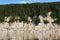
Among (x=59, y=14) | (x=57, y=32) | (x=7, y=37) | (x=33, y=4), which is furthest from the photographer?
(x=33, y=4)

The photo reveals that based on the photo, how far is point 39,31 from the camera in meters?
7.56

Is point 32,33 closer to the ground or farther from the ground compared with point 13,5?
closer to the ground

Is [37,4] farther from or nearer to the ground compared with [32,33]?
farther from the ground

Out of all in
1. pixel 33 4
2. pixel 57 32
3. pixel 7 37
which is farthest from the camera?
pixel 33 4

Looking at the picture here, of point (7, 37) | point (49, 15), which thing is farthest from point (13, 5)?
point (7, 37)

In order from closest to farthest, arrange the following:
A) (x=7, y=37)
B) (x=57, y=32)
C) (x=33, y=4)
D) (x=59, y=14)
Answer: (x=57, y=32)
(x=7, y=37)
(x=59, y=14)
(x=33, y=4)

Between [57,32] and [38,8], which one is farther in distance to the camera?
[38,8]

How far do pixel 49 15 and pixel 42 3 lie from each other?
4.16ft

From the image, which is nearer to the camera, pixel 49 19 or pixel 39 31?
pixel 39 31

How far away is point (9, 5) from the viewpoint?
66.9ft

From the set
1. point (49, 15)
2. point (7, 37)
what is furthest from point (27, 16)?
point (7, 37)

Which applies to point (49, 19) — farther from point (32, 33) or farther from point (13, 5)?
point (32, 33)

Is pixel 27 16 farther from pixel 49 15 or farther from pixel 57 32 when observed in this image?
pixel 57 32

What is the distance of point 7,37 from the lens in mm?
8172
